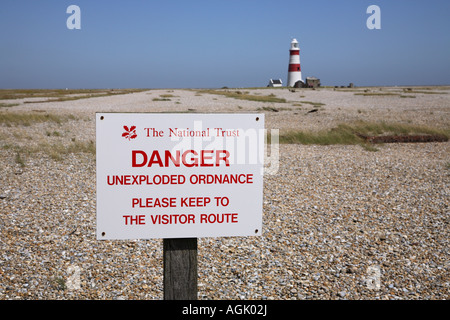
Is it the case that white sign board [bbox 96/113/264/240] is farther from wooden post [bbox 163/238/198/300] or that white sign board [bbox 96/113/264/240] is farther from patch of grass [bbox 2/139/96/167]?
patch of grass [bbox 2/139/96/167]

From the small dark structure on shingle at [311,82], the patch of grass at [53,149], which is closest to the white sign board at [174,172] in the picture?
the patch of grass at [53,149]

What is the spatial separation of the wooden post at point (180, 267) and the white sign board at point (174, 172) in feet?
0.36

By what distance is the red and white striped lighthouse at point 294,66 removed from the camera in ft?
242

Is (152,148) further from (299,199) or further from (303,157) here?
(303,157)

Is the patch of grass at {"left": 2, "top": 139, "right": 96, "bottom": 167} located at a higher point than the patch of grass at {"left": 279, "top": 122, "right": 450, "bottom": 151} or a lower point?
lower

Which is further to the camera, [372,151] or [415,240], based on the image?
[372,151]

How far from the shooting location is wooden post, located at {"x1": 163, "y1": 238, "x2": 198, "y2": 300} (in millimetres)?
2906

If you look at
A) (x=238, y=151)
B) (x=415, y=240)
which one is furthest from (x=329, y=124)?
(x=238, y=151)

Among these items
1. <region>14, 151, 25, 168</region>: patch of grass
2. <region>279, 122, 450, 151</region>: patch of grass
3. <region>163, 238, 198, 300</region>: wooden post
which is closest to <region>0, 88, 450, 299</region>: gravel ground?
<region>14, 151, 25, 168</region>: patch of grass

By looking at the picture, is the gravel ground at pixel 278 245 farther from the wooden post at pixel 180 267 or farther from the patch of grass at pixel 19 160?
the wooden post at pixel 180 267

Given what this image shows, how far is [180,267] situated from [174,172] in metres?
0.69

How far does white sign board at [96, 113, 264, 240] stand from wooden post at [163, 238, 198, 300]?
109 mm

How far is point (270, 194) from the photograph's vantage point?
845 centimetres
